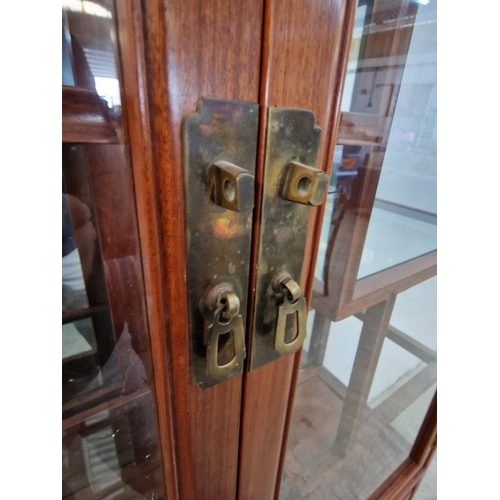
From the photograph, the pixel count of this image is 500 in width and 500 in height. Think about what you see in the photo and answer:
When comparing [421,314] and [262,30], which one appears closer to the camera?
[262,30]

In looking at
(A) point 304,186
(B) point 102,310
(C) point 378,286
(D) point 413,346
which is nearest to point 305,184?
(A) point 304,186

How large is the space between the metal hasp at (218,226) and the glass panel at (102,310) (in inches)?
2.4

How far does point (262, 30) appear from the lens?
0.80ft

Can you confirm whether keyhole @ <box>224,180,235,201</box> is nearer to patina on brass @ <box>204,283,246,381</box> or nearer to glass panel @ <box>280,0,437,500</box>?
patina on brass @ <box>204,283,246,381</box>

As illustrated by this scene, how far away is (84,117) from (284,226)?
0.20 metres

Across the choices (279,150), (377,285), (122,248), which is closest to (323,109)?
(279,150)

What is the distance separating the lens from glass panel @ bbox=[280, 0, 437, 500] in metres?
0.47

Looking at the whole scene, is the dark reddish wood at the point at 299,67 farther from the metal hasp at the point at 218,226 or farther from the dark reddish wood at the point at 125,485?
the dark reddish wood at the point at 125,485

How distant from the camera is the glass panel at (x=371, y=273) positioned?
1.55ft

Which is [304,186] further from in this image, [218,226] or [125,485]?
[125,485]

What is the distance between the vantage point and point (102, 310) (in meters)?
0.39
